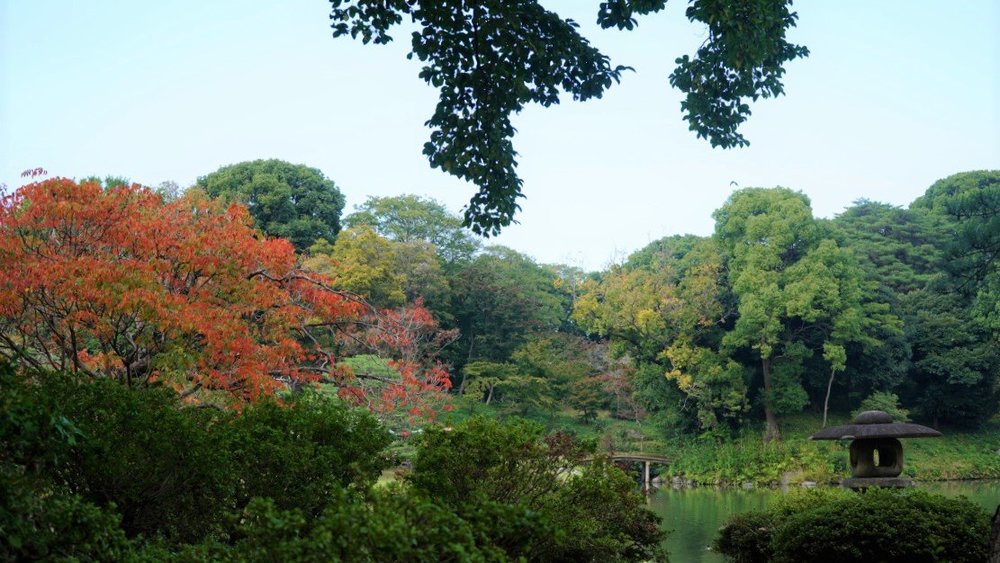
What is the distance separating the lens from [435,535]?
2746mm

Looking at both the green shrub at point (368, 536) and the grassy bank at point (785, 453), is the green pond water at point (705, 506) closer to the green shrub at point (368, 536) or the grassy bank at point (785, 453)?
the grassy bank at point (785, 453)

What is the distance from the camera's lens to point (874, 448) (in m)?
11.3

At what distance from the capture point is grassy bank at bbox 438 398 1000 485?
2377cm

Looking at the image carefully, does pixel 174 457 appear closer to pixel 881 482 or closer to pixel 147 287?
pixel 147 287

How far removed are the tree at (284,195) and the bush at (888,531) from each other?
71.4ft

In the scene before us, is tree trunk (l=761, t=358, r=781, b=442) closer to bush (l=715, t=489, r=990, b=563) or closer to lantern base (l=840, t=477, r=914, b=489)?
lantern base (l=840, t=477, r=914, b=489)

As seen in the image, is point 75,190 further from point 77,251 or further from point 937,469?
point 937,469

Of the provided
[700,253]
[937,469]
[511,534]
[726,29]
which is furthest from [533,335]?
[511,534]

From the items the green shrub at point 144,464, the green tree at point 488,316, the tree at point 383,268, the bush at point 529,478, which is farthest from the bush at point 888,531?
the green tree at point 488,316

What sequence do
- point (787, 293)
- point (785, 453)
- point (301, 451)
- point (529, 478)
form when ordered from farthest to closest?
1. point (787, 293)
2. point (785, 453)
3. point (529, 478)
4. point (301, 451)

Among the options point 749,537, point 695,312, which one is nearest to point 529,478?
point 749,537

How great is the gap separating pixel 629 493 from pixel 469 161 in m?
3.36

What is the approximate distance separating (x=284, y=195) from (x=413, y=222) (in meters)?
5.41

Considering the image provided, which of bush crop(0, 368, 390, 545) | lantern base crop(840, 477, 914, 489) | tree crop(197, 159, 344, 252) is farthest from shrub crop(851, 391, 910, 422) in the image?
bush crop(0, 368, 390, 545)
